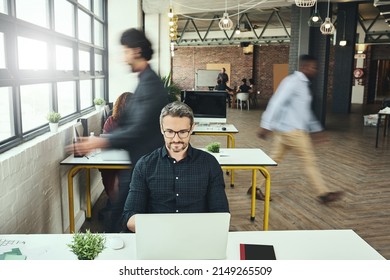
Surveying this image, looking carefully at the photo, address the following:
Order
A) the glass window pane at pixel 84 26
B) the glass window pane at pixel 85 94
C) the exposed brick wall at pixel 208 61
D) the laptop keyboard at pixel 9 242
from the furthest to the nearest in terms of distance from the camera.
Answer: the exposed brick wall at pixel 208 61 → the glass window pane at pixel 85 94 → the glass window pane at pixel 84 26 → the laptop keyboard at pixel 9 242

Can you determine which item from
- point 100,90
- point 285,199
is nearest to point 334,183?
point 285,199

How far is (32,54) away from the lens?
337 cm

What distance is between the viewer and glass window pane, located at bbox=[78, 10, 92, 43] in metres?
5.06

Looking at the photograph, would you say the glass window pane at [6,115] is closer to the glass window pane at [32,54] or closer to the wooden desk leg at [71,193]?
the glass window pane at [32,54]

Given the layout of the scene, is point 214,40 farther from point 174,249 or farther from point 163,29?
point 174,249

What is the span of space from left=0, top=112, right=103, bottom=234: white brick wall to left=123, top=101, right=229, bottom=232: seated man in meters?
0.87

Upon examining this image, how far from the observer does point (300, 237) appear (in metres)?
1.92

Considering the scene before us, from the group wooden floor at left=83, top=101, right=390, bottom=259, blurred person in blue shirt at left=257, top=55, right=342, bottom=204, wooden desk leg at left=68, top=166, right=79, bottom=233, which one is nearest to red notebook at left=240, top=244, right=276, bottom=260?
wooden floor at left=83, top=101, right=390, bottom=259

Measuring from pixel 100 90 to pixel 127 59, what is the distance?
4126mm

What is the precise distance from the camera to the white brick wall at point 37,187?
2.47 meters

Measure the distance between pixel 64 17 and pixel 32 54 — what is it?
3.77ft

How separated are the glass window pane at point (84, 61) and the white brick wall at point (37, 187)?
138 centimetres

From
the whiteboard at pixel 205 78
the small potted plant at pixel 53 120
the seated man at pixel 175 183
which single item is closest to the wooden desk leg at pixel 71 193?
the small potted plant at pixel 53 120

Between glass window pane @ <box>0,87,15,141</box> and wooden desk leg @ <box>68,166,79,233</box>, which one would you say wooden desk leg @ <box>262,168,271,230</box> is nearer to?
wooden desk leg @ <box>68,166,79,233</box>
